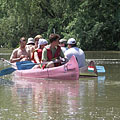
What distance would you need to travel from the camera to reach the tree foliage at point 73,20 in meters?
38.2

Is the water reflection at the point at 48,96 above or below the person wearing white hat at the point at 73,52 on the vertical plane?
below

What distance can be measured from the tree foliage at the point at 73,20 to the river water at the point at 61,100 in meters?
25.2

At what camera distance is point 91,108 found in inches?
323

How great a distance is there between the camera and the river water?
296 inches

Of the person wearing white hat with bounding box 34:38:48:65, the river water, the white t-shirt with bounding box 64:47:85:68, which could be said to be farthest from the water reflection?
the person wearing white hat with bounding box 34:38:48:65

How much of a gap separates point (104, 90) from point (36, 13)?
31781 mm

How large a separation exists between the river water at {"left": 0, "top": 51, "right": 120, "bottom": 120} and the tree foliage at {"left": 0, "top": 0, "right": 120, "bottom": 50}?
25158mm

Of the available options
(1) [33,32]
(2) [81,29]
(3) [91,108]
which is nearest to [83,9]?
(2) [81,29]

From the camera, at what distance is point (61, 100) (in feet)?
30.2

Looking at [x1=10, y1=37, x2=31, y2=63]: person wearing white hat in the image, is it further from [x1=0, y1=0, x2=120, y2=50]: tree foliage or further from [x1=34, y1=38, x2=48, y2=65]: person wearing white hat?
[x1=0, y1=0, x2=120, y2=50]: tree foliage

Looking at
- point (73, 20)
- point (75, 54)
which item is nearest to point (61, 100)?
point (75, 54)

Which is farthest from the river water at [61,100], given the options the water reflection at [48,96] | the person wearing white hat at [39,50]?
the person wearing white hat at [39,50]

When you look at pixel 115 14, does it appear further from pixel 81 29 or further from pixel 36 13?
pixel 36 13

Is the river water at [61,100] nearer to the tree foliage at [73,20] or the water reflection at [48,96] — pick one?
the water reflection at [48,96]
